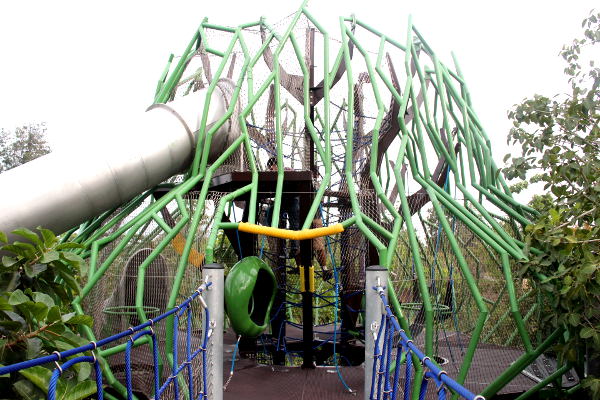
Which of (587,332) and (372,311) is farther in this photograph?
(587,332)

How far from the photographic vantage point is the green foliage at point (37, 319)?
250cm

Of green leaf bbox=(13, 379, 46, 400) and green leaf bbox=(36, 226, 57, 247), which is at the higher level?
green leaf bbox=(36, 226, 57, 247)

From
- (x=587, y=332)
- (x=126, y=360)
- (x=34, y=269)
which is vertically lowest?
(x=587, y=332)

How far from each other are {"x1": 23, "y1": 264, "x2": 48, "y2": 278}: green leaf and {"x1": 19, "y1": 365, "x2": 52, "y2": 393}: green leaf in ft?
2.46

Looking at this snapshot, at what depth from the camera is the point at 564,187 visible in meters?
5.41

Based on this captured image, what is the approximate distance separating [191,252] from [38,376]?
3.07m

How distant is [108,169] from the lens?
535cm

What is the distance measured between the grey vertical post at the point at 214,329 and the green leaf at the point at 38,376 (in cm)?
183

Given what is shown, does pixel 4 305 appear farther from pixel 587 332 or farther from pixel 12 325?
pixel 587 332

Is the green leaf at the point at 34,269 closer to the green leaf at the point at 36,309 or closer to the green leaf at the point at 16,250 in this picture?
the green leaf at the point at 16,250

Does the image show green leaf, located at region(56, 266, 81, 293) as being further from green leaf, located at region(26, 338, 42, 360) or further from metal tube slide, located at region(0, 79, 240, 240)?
metal tube slide, located at region(0, 79, 240, 240)

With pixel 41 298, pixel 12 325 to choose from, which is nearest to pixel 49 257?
pixel 41 298

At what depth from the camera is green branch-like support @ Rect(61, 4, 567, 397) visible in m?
4.96

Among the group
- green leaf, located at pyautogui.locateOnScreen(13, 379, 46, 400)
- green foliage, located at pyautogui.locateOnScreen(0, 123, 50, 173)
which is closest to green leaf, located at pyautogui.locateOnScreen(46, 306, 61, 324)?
green leaf, located at pyautogui.locateOnScreen(13, 379, 46, 400)
